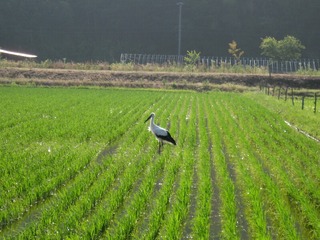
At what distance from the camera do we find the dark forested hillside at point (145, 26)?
261 feet

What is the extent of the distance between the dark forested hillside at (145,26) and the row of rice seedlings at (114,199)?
69140 mm

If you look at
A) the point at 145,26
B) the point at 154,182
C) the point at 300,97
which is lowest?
the point at 154,182

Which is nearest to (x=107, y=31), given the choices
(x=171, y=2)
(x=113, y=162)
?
(x=171, y=2)

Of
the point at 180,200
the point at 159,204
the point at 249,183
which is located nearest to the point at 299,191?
the point at 249,183

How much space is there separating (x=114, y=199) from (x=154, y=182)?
1369 mm

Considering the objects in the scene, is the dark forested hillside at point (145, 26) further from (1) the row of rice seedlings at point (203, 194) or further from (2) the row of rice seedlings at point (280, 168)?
(1) the row of rice seedlings at point (203, 194)

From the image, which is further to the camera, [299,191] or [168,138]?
[168,138]

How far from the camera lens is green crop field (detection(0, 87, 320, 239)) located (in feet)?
17.0

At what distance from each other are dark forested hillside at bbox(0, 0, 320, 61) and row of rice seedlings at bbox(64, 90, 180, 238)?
227 feet

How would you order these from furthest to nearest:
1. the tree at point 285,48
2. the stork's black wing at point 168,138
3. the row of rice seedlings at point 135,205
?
the tree at point 285,48, the stork's black wing at point 168,138, the row of rice seedlings at point 135,205

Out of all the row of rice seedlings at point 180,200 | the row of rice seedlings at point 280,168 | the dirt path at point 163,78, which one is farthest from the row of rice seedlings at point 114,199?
the dirt path at point 163,78

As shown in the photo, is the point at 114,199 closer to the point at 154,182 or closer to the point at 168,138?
the point at 154,182

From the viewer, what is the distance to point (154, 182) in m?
7.21

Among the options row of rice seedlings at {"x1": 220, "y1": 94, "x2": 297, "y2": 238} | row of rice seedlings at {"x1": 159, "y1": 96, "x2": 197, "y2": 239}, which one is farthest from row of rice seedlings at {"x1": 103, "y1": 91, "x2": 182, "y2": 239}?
row of rice seedlings at {"x1": 220, "y1": 94, "x2": 297, "y2": 238}
